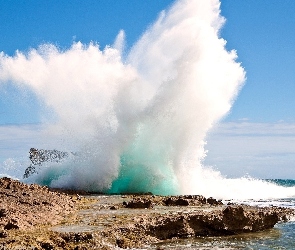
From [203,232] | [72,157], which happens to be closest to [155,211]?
[203,232]

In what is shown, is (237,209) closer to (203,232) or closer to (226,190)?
(203,232)

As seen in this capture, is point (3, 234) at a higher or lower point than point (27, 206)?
lower

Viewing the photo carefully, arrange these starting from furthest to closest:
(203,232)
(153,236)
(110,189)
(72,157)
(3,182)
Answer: (72,157) < (110,189) < (3,182) < (203,232) < (153,236)

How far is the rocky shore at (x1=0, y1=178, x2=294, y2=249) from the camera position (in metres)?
10.8

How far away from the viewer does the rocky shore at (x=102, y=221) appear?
10.8 meters

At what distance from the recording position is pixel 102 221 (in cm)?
1371

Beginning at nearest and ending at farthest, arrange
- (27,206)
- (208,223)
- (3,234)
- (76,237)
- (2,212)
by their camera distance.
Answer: (3,234) < (76,237) < (2,212) < (27,206) < (208,223)

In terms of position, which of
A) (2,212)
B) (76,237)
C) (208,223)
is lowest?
(76,237)

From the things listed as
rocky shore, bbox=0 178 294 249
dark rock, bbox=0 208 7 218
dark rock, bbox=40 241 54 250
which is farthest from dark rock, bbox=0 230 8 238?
dark rock, bbox=0 208 7 218

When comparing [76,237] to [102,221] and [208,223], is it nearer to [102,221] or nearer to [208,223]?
[102,221]

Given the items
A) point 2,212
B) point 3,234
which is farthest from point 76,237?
point 2,212

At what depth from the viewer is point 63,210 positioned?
15.8 meters

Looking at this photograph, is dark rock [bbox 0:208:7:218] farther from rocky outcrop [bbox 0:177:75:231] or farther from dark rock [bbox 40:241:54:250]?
dark rock [bbox 40:241:54:250]

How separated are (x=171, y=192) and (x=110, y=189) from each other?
13.3 feet
